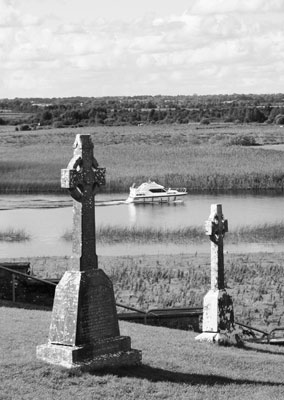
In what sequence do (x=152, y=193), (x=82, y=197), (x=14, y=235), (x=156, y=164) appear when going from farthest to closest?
(x=156, y=164), (x=152, y=193), (x=14, y=235), (x=82, y=197)

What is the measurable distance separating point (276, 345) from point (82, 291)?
245 inches

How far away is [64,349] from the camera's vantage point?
11773 millimetres

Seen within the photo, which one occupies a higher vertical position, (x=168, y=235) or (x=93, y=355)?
(x=93, y=355)

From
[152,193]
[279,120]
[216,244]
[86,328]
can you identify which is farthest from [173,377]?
[279,120]

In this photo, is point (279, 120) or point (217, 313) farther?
point (279, 120)

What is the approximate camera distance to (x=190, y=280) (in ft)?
91.6

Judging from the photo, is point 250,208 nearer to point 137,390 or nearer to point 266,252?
point 266,252

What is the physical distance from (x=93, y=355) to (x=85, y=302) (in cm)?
63

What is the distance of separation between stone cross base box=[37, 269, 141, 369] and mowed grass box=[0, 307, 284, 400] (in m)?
Answer: 0.15

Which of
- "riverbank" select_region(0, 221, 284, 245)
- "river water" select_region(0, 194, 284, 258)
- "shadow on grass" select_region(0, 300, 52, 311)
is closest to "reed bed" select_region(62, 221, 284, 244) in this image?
"riverbank" select_region(0, 221, 284, 245)

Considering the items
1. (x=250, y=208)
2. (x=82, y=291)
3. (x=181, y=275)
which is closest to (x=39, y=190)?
(x=250, y=208)

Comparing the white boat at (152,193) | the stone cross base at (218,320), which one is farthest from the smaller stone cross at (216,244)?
the white boat at (152,193)

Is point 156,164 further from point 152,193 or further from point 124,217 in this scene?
point 124,217

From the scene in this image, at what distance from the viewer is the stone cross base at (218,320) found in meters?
15.6
